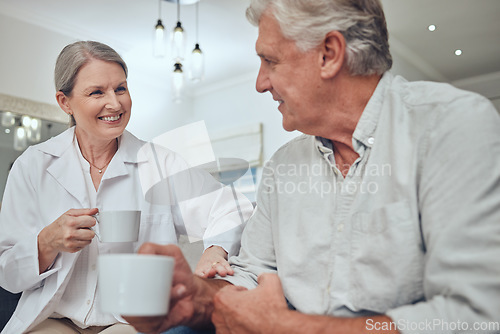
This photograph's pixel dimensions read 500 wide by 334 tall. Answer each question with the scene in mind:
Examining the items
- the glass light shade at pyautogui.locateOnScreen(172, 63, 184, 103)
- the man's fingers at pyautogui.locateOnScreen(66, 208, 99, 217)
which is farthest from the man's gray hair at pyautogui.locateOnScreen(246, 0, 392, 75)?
the glass light shade at pyautogui.locateOnScreen(172, 63, 184, 103)

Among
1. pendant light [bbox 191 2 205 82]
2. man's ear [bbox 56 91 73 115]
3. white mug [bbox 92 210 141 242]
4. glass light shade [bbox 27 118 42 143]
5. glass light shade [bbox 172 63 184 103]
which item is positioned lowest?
white mug [bbox 92 210 141 242]

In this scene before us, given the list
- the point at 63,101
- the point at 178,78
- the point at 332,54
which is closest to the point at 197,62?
the point at 178,78

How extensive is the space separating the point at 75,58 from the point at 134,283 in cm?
75

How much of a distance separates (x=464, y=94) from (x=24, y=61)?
2156 millimetres

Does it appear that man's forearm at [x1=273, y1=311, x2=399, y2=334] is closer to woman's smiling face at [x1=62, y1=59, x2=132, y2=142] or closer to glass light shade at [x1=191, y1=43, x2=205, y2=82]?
woman's smiling face at [x1=62, y1=59, x2=132, y2=142]

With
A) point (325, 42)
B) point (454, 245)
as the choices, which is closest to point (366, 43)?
point (325, 42)

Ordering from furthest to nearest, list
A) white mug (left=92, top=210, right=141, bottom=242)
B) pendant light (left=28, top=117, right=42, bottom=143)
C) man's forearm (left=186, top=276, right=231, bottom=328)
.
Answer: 1. pendant light (left=28, top=117, right=42, bottom=143)
2. white mug (left=92, top=210, right=141, bottom=242)
3. man's forearm (left=186, top=276, right=231, bottom=328)

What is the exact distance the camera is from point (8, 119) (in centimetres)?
304

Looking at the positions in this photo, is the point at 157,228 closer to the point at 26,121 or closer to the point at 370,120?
the point at 370,120

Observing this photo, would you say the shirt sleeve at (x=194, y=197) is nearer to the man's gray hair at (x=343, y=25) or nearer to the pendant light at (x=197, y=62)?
the man's gray hair at (x=343, y=25)

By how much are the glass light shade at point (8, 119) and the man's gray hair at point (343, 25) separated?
→ 2.69 m

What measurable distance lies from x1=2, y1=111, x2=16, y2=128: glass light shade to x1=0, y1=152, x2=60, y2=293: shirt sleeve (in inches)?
83.6

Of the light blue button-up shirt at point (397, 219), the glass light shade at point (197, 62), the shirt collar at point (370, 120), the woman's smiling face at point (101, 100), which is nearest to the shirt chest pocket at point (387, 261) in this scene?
the light blue button-up shirt at point (397, 219)

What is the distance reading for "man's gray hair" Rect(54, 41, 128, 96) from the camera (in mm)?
1050
